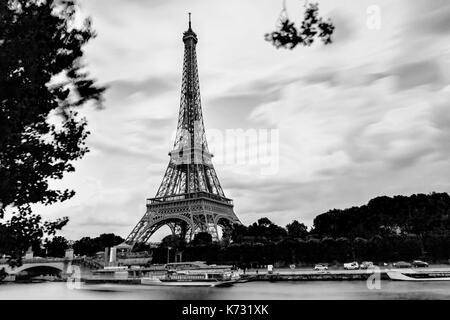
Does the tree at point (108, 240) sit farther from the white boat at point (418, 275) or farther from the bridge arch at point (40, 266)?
the white boat at point (418, 275)

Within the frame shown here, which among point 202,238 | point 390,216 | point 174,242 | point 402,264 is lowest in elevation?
point 402,264

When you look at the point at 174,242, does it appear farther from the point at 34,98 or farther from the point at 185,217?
the point at 34,98

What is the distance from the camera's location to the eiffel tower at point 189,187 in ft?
226

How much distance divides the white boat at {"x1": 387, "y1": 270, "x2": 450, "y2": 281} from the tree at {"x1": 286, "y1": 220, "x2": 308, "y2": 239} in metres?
27.2

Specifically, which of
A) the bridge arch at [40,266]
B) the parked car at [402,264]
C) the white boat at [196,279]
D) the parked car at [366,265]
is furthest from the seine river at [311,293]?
the bridge arch at [40,266]

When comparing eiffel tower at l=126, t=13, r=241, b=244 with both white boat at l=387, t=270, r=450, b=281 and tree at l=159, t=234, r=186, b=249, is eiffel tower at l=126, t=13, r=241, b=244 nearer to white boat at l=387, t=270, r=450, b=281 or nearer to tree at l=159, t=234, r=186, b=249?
tree at l=159, t=234, r=186, b=249

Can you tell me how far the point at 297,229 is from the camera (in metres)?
72.2

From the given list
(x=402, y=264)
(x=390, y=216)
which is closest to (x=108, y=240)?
(x=390, y=216)

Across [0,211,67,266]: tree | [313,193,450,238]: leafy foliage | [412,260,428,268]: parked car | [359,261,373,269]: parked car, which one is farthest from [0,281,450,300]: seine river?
[313,193,450,238]: leafy foliage

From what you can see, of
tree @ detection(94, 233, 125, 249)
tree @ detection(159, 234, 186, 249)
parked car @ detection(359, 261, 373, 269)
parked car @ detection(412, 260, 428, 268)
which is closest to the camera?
parked car @ detection(412, 260, 428, 268)

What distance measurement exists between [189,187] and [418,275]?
43.2m

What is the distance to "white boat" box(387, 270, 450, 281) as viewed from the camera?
3672cm
